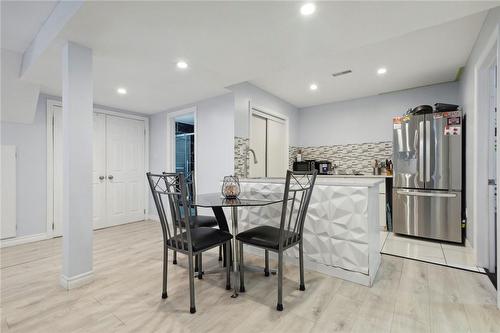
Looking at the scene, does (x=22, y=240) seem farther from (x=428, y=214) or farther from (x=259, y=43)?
(x=428, y=214)

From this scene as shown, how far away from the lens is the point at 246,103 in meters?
3.61

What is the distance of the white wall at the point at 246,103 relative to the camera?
347 centimetres

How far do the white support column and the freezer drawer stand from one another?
397 cm

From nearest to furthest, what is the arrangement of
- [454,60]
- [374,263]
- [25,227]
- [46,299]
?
[46,299], [374,263], [454,60], [25,227]

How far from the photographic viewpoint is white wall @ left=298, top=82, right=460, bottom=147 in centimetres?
380

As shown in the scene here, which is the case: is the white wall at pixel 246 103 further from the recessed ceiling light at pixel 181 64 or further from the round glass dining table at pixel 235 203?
the round glass dining table at pixel 235 203

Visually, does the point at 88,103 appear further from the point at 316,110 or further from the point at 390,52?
the point at 316,110

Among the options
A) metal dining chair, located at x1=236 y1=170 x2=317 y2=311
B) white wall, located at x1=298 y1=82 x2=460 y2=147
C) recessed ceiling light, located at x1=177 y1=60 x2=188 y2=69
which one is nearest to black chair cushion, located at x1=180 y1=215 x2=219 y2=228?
metal dining chair, located at x1=236 y1=170 x2=317 y2=311

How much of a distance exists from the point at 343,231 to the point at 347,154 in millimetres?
2776

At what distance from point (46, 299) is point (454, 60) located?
5006mm

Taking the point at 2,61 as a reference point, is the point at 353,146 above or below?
below

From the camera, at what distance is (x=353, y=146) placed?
4520 mm

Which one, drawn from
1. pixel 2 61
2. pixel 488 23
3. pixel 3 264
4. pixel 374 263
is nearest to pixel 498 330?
pixel 374 263

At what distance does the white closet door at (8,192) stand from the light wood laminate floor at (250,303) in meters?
1.01
